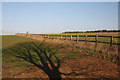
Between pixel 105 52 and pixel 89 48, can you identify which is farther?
pixel 89 48

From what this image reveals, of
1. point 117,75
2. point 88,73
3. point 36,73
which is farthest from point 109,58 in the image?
point 36,73

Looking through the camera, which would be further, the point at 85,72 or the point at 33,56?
the point at 33,56

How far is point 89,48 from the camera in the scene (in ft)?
42.7

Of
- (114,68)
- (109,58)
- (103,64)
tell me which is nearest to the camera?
(114,68)

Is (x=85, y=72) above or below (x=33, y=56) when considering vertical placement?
below

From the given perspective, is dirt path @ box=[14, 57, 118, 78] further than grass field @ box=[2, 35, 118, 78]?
No

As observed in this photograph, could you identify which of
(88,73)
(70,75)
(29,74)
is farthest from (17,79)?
Result: (88,73)

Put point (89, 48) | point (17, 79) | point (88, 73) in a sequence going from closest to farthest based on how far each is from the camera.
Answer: point (17, 79) < point (88, 73) < point (89, 48)

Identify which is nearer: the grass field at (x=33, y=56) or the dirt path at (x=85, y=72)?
the dirt path at (x=85, y=72)

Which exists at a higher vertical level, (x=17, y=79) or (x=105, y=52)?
(x=105, y=52)

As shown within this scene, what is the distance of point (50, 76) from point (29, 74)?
1380mm

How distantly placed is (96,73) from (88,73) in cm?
50

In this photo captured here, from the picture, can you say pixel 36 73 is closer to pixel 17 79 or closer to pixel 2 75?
pixel 17 79

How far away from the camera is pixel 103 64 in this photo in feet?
26.1
